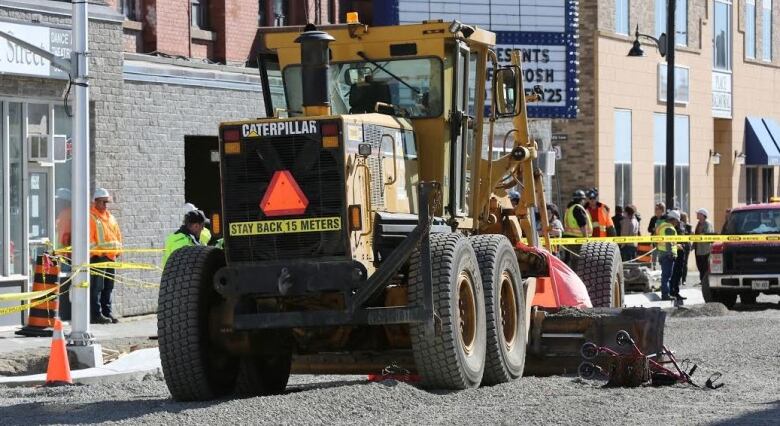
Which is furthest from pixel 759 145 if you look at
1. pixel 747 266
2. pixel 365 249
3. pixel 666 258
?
pixel 365 249

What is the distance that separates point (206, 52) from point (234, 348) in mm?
14673

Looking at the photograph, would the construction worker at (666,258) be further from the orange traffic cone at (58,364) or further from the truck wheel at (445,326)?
the truck wheel at (445,326)

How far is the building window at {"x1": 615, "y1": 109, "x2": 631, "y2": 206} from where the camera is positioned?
132 ft

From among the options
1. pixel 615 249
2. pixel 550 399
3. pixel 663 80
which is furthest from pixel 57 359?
pixel 663 80

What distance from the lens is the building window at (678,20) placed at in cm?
4303

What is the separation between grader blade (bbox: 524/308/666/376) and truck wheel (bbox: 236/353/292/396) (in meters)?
2.21

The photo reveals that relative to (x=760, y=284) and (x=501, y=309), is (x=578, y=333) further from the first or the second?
(x=760, y=284)

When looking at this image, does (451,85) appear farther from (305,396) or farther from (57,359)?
(57,359)

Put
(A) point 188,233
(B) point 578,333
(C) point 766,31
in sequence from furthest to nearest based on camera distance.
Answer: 1. (C) point 766,31
2. (A) point 188,233
3. (B) point 578,333

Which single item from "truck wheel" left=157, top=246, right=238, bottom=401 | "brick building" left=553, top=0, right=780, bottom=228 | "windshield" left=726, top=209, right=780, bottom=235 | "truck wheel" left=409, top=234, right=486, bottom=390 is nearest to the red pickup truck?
"windshield" left=726, top=209, right=780, bottom=235

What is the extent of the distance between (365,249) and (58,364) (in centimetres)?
432

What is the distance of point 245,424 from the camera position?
10828 millimetres

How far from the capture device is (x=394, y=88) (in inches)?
535

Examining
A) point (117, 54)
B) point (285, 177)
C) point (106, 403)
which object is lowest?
point (106, 403)
